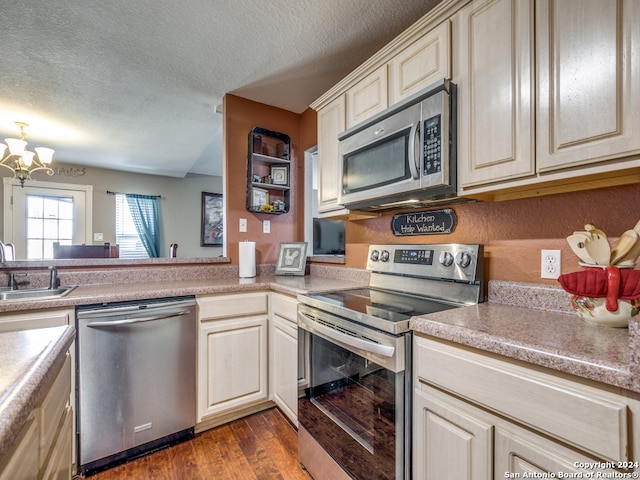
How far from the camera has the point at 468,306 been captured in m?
1.29

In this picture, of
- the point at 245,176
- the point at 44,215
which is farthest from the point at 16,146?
the point at 245,176

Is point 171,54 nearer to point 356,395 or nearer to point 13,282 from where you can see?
point 13,282

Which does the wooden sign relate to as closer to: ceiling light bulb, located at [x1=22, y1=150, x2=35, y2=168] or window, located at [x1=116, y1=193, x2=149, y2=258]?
ceiling light bulb, located at [x1=22, y1=150, x2=35, y2=168]

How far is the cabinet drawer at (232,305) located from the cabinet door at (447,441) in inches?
47.7

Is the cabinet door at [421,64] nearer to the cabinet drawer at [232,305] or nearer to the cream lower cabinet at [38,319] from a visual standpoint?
the cabinet drawer at [232,305]

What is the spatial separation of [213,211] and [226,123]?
11.1 ft

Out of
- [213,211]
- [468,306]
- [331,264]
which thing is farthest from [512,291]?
[213,211]

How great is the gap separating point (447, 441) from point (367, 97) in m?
1.60

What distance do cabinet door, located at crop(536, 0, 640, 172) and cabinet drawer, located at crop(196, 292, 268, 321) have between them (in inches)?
64.7

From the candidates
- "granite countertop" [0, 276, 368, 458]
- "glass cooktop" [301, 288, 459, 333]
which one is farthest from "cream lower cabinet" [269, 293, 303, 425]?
"granite countertop" [0, 276, 368, 458]

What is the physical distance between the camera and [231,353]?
190 centimetres

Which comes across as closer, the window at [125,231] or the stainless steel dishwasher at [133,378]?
the stainless steel dishwasher at [133,378]

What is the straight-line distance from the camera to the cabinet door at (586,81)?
2.77ft

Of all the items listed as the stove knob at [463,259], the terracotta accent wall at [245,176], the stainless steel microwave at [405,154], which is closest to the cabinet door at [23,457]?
the stainless steel microwave at [405,154]
